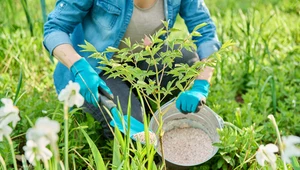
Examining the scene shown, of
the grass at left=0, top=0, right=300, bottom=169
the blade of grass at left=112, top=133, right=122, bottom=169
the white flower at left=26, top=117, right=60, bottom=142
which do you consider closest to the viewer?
the white flower at left=26, top=117, right=60, bottom=142

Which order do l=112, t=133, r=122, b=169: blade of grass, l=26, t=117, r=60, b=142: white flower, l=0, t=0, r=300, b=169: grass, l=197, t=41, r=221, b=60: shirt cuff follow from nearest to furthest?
l=26, t=117, r=60, b=142: white flower → l=112, t=133, r=122, b=169: blade of grass → l=0, t=0, r=300, b=169: grass → l=197, t=41, r=221, b=60: shirt cuff

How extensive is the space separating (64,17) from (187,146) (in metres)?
0.69

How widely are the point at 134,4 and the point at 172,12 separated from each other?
168 millimetres

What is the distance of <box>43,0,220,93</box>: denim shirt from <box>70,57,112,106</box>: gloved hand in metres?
0.16

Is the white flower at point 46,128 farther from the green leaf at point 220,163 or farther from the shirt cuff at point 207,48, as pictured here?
the shirt cuff at point 207,48

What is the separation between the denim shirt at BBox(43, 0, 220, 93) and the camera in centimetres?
225

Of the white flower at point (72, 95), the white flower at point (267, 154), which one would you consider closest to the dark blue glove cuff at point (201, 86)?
the white flower at point (267, 154)

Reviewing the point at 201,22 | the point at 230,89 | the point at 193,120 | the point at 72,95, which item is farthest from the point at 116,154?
the point at 230,89

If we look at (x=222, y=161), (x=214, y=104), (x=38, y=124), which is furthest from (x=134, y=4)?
(x=38, y=124)

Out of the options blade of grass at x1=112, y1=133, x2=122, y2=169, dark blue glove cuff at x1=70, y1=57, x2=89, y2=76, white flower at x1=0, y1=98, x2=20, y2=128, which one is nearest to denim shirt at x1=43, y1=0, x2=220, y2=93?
dark blue glove cuff at x1=70, y1=57, x2=89, y2=76

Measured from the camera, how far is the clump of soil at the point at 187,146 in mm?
2178

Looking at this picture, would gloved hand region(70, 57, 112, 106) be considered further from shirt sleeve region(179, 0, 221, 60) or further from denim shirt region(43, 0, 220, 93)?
shirt sleeve region(179, 0, 221, 60)

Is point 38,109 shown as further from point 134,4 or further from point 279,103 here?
point 279,103

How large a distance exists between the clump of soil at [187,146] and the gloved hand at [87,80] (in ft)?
1.13
